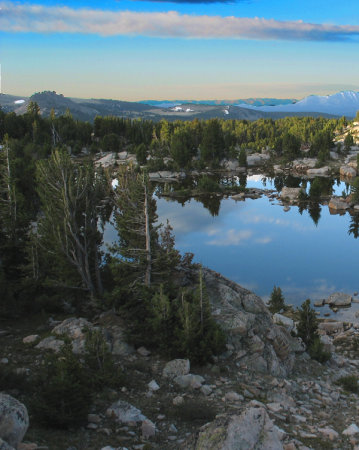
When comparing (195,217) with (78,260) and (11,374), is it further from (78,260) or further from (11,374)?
(11,374)

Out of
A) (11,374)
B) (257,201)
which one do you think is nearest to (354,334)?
(11,374)

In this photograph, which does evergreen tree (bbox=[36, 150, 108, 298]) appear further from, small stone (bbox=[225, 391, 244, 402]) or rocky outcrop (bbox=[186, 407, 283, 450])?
rocky outcrop (bbox=[186, 407, 283, 450])

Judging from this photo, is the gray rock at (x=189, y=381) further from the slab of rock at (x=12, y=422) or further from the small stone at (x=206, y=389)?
the slab of rock at (x=12, y=422)

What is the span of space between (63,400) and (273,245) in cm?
4009

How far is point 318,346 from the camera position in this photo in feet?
70.5

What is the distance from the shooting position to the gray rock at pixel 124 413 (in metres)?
12.2

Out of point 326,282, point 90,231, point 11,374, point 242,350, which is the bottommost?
point 326,282

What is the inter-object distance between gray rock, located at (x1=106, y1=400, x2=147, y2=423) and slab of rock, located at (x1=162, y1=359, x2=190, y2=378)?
3.19m

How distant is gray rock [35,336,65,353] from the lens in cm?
1699

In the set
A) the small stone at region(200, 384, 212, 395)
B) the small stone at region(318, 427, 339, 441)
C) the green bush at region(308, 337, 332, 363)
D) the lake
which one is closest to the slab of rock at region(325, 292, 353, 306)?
the lake

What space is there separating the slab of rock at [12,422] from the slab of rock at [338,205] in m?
65.0

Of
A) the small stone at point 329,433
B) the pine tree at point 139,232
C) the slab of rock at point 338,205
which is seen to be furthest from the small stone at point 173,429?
the slab of rock at point 338,205

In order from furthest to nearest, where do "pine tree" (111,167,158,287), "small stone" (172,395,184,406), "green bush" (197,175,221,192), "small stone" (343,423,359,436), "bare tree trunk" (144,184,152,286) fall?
"green bush" (197,175,221,192) → "pine tree" (111,167,158,287) → "bare tree trunk" (144,184,152,286) → "small stone" (172,395,184,406) → "small stone" (343,423,359,436)

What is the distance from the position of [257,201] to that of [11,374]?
2569 inches
